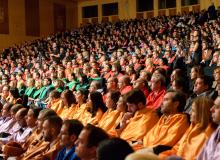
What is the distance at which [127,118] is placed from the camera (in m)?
4.11

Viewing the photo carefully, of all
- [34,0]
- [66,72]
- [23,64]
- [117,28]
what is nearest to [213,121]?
[66,72]

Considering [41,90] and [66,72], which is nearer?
[41,90]

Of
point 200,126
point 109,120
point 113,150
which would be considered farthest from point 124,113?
point 113,150

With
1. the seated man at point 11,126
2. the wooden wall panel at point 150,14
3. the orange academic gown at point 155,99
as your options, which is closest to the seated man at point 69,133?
the orange academic gown at point 155,99

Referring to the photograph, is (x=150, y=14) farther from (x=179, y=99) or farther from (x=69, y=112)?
(x=179, y=99)

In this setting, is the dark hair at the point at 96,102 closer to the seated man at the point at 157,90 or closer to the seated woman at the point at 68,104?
the seated man at the point at 157,90

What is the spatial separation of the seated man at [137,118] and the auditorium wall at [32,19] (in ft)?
47.2

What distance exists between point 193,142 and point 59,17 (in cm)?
1899

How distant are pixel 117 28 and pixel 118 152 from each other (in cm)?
1372

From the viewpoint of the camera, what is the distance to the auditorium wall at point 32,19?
700 inches

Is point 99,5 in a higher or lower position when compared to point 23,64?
higher

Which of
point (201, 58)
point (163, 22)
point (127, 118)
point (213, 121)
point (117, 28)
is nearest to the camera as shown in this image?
point (213, 121)

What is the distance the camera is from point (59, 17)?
2122 centimetres

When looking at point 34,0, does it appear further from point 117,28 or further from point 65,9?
point 117,28
